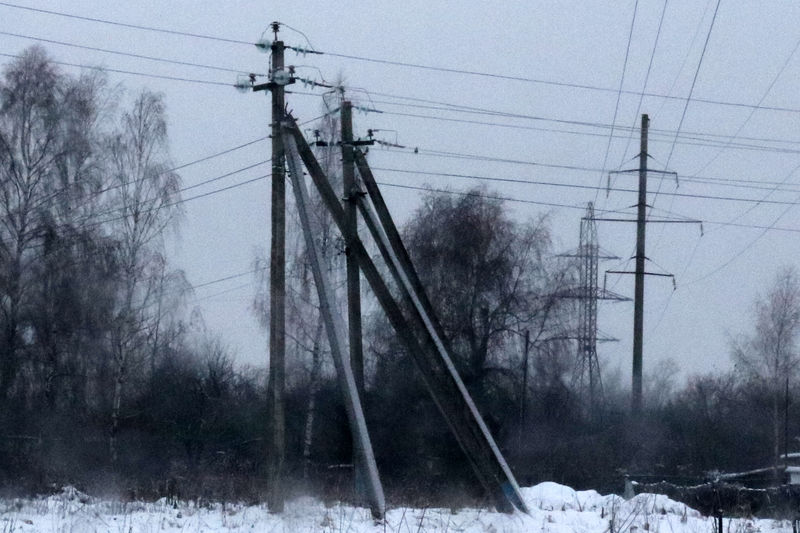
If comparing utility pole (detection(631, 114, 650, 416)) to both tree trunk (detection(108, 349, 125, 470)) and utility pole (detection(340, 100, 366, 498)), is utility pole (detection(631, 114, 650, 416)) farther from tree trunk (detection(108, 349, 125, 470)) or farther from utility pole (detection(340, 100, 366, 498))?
tree trunk (detection(108, 349, 125, 470))

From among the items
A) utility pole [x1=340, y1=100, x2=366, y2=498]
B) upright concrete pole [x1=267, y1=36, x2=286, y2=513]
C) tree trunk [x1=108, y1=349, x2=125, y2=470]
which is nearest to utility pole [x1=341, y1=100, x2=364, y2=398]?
utility pole [x1=340, y1=100, x2=366, y2=498]

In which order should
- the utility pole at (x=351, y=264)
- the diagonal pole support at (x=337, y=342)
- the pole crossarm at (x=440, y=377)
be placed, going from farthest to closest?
the utility pole at (x=351, y=264) < the pole crossarm at (x=440, y=377) < the diagonal pole support at (x=337, y=342)

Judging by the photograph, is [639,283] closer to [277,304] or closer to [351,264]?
[351,264]

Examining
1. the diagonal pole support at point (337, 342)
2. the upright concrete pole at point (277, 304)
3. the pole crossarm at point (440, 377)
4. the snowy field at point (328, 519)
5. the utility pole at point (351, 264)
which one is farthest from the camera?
the utility pole at point (351, 264)

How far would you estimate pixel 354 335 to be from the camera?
85.0 feet

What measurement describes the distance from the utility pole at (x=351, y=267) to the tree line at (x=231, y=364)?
586cm

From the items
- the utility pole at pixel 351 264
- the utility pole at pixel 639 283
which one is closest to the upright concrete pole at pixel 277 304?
the utility pole at pixel 351 264

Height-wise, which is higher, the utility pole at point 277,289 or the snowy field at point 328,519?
the utility pole at point 277,289

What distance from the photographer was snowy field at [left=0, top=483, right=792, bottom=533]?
14.7 meters

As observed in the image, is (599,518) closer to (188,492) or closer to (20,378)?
(188,492)

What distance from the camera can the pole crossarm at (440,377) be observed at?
19422 mm

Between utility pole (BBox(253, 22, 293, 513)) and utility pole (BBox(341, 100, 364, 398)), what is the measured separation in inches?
129

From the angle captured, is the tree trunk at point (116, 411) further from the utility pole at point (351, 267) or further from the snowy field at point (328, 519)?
the snowy field at point (328, 519)

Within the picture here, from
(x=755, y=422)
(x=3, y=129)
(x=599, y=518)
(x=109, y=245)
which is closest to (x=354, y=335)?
(x=599, y=518)
